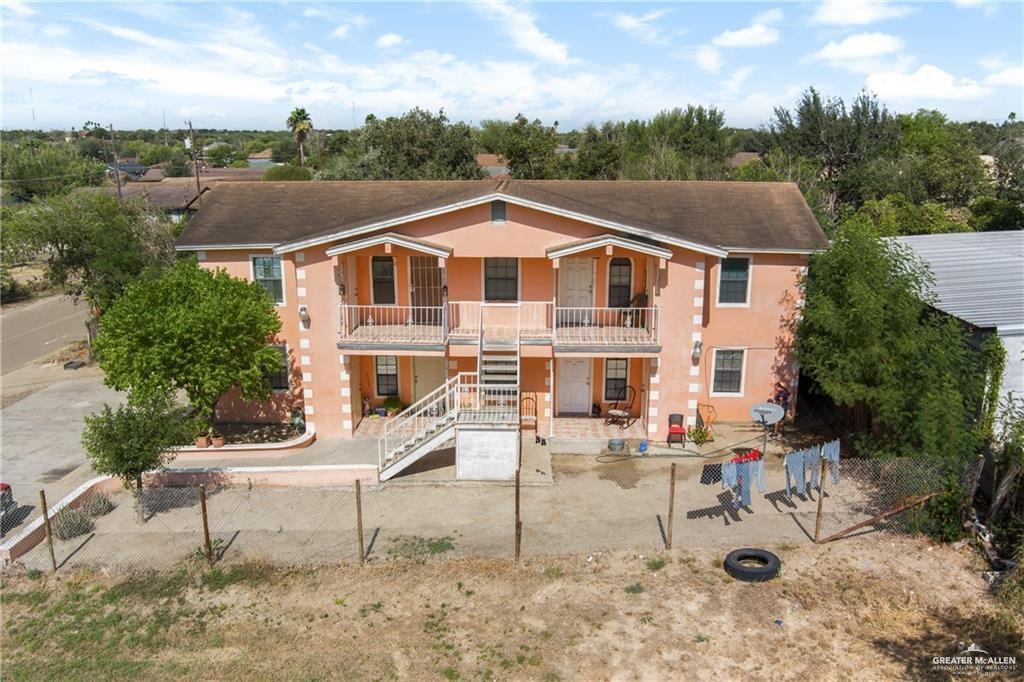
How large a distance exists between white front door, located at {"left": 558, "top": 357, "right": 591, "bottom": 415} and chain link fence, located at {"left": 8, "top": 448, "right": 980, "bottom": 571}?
3664mm

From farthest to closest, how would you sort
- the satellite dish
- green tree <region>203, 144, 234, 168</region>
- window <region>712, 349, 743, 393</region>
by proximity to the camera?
green tree <region>203, 144, 234, 168</region>, window <region>712, 349, 743, 393</region>, the satellite dish

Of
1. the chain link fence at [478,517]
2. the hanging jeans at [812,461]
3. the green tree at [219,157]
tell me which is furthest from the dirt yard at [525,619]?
the green tree at [219,157]

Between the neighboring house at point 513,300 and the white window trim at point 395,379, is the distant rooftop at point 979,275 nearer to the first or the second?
the neighboring house at point 513,300

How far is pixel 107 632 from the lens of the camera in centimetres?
1133

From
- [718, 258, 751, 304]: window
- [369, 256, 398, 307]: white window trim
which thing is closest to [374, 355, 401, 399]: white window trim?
[369, 256, 398, 307]: white window trim

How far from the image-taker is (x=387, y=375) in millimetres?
20766

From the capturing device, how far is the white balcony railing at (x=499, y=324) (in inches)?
717

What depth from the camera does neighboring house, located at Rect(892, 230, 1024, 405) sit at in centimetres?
1448

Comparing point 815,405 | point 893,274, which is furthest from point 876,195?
point 893,274

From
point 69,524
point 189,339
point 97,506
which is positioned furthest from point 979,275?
point 69,524

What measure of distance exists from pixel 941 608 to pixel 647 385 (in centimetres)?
874

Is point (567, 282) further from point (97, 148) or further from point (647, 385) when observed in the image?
point (97, 148)

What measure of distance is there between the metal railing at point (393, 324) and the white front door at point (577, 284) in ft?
11.3

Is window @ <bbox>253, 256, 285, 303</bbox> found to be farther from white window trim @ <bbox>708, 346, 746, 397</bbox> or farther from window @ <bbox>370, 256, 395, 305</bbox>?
white window trim @ <bbox>708, 346, 746, 397</bbox>
